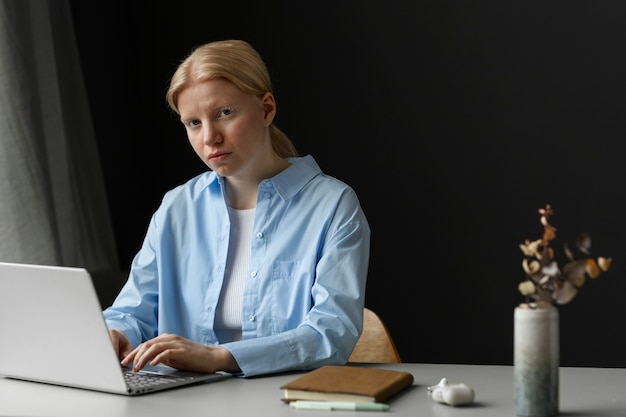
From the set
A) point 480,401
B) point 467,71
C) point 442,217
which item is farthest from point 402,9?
point 480,401

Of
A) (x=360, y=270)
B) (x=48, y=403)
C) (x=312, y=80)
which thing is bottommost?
(x=48, y=403)

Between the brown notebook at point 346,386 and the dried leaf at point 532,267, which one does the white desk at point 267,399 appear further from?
the dried leaf at point 532,267

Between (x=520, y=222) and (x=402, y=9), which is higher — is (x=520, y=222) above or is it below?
below

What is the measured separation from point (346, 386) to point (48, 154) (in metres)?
1.73

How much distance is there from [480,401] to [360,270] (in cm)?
49

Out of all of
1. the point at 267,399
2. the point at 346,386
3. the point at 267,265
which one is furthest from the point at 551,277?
the point at 267,265

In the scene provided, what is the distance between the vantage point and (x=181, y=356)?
167 cm

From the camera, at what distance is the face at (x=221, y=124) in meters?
1.94

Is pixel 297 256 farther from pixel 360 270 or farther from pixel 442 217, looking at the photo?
pixel 442 217

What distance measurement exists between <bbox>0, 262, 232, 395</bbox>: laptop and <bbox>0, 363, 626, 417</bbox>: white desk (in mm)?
24

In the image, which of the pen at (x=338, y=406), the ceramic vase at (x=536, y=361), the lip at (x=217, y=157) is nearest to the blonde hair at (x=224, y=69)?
the lip at (x=217, y=157)

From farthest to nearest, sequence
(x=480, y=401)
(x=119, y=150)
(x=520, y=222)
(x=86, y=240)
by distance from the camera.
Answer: (x=119, y=150) < (x=520, y=222) < (x=86, y=240) < (x=480, y=401)

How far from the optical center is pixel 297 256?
6.60 feet

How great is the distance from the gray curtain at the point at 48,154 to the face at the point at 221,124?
3.16ft
